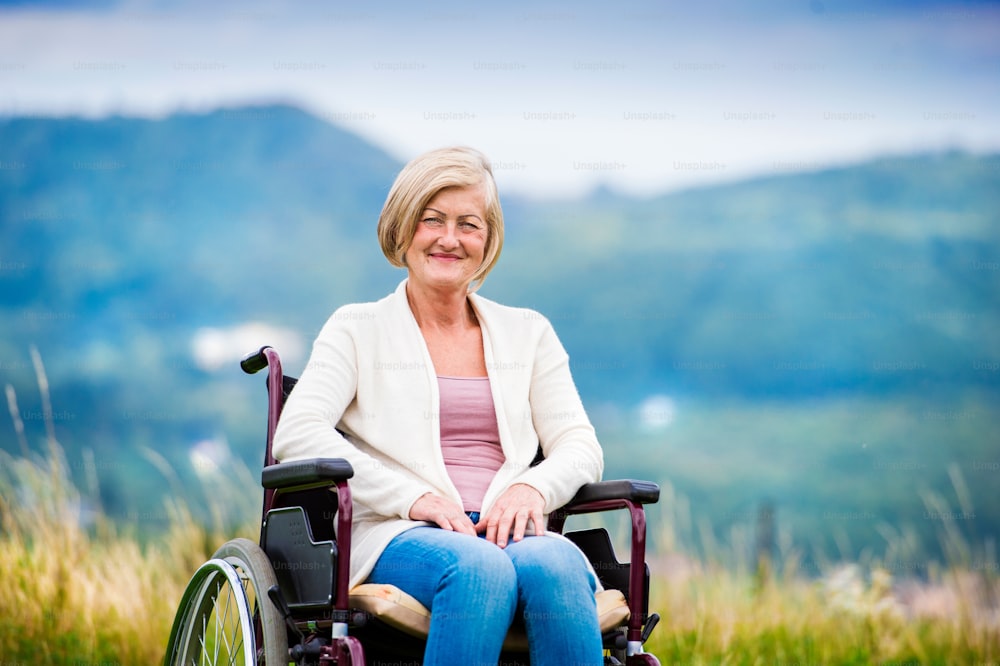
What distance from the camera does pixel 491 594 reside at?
204 centimetres

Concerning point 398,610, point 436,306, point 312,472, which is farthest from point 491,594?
point 436,306

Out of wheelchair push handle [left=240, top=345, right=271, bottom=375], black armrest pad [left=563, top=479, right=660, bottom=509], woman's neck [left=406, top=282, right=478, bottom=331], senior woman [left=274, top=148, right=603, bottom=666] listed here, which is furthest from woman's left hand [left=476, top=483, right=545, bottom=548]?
wheelchair push handle [left=240, top=345, right=271, bottom=375]

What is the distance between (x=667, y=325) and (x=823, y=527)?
1920mm

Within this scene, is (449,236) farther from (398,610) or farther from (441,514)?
(398,610)

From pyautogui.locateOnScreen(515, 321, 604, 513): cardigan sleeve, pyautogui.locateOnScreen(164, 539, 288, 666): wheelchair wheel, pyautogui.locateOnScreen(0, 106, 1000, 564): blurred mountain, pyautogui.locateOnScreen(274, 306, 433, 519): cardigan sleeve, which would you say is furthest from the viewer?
pyautogui.locateOnScreen(0, 106, 1000, 564): blurred mountain

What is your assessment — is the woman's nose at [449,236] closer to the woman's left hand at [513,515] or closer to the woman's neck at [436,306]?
the woman's neck at [436,306]

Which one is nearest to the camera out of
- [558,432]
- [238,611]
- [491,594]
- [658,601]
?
[491,594]

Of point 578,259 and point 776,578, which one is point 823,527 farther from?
point 578,259

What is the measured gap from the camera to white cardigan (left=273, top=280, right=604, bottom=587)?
2316mm

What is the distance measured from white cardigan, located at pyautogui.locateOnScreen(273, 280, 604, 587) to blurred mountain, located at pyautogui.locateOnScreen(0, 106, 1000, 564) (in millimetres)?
3214

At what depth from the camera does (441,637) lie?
201 cm

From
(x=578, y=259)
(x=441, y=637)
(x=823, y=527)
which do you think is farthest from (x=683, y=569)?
(x=578, y=259)

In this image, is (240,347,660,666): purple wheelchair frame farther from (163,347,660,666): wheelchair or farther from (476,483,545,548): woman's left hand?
(476,483,545,548): woman's left hand

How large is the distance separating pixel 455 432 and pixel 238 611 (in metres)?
0.57
